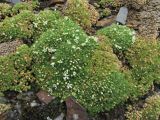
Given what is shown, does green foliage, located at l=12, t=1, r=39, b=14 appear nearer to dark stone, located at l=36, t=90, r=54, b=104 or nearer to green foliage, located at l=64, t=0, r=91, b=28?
green foliage, located at l=64, t=0, r=91, b=28

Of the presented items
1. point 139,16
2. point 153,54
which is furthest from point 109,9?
point 153,54

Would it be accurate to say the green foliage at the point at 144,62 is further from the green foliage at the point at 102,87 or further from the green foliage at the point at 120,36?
the green foliage at the point at 102,87

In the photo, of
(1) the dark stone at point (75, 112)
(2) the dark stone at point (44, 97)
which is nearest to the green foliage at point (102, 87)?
(1) the dark stone at point (75, 112)

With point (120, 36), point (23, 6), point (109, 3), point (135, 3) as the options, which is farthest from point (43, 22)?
point (135, 3)

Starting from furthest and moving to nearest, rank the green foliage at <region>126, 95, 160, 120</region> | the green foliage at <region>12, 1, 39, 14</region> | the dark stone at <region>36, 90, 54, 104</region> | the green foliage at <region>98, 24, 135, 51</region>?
the green foliage at <region>12, 1, 39, 14</region>
the green foliage at <region>98, 24, 135, 51</region>
the green foliage at <region>126, 95, 160, 120</region>
the dark stone at <region>36, 90, 54, 104</region>

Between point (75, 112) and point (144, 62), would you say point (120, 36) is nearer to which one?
point (144, 62)

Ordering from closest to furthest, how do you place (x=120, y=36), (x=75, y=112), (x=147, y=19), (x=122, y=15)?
(x=75, y=112), (x=120, y=36), (x=122, y=15), (x=147, y=19)

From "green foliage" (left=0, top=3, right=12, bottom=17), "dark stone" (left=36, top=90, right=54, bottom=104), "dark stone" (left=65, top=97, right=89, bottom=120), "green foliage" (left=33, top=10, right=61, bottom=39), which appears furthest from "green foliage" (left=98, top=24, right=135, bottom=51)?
"green foliage" (left=0, top=3, right=12, bottom=17)
